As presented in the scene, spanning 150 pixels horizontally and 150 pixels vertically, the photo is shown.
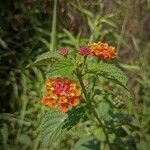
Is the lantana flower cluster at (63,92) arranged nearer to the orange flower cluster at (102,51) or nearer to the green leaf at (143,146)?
the orange flower cluster at (102,51)

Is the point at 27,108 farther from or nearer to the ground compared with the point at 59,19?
nearer to the ground

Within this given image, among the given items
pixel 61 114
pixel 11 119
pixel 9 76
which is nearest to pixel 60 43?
pixel 9 76

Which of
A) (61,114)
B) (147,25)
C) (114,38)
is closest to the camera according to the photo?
(61,114)

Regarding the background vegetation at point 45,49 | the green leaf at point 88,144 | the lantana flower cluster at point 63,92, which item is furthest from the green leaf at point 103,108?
the lantana flower cluster at point 63,92

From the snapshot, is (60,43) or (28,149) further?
(60,43)

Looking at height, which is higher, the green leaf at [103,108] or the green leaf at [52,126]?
the green leaf at [103,108]

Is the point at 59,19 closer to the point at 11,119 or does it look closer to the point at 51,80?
the point at 11,119

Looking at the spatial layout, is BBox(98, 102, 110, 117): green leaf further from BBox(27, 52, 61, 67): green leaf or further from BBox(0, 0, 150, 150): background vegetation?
BBox(27, 52, 61, 67): green leaf

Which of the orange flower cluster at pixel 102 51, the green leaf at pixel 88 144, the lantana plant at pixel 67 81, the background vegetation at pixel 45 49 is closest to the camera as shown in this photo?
the lantana plant at pixel 67 81
